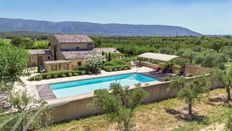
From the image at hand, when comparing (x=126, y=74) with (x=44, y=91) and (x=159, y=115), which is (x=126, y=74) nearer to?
(x=44, y=91)

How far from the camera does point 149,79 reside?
33312mm

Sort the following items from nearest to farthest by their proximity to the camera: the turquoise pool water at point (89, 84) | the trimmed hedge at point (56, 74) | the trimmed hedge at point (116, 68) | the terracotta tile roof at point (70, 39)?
the turquoise pool water at point (89, 84), the trimmed hedge at point (56, 74), the trimmed hedge at point (116, 68), the terracotta tile roof at point (70, 39)

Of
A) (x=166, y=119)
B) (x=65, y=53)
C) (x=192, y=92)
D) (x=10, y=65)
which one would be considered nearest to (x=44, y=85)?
(x=10, y=65)

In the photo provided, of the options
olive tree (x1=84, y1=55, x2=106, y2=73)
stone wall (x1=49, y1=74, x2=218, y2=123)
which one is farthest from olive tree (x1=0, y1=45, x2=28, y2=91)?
olive tree (x1=84, y1=55, x2=106, y2=73)

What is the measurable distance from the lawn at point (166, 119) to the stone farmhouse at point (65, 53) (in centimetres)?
2002

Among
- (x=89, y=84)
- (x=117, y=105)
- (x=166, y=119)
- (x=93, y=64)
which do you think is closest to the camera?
(x=117, y=105)

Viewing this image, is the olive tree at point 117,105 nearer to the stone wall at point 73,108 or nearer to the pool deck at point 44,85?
the stone wall at point 73,108

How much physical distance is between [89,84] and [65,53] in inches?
405

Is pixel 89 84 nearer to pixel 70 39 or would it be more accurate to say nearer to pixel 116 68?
pixel 116 68

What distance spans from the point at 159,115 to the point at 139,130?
314 cm

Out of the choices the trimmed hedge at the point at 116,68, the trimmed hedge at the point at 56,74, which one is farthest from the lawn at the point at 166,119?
the trimmed hedge at the point at 116,68

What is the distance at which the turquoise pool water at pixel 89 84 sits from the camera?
27.8m

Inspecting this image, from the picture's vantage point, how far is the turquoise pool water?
27766 millimetres

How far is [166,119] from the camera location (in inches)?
695
